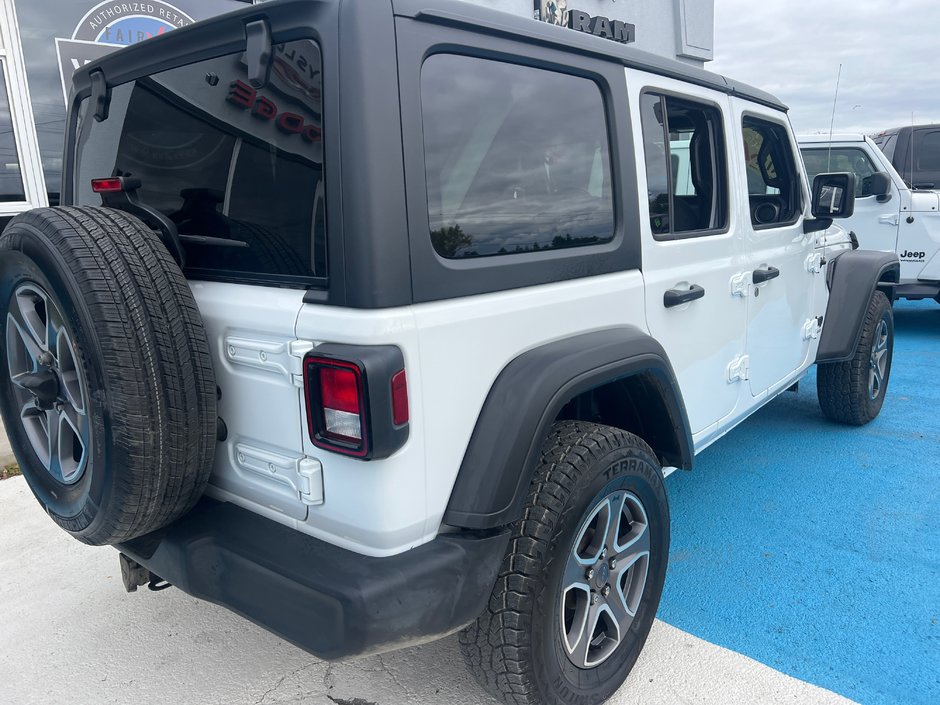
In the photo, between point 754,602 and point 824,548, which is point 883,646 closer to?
point 754,602

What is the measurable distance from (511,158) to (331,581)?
1173 millimetres

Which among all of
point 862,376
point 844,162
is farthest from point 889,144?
point 862,376

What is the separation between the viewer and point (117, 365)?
1.69m

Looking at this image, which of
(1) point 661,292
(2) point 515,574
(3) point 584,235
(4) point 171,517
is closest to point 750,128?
(1) point 661,292

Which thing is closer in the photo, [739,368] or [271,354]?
[271,354]

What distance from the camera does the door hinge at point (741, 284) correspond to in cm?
297

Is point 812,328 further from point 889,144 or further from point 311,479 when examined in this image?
point 889,144

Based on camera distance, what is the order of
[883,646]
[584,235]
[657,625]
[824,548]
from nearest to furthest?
[584,235] → [883,646] → [657,625] → [824,548]

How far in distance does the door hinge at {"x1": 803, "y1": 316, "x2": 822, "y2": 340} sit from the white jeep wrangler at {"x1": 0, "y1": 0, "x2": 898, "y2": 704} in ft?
5.93

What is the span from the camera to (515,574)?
188cm

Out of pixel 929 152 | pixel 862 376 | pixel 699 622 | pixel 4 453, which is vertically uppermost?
pixel 929 152

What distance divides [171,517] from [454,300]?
938 mm

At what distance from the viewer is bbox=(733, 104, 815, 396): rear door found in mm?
3184

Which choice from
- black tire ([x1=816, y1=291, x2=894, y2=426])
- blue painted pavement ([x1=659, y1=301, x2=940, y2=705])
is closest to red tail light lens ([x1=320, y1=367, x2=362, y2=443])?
blue painted pavement ([x1=659, y1=301, x2=940, y2=705])
